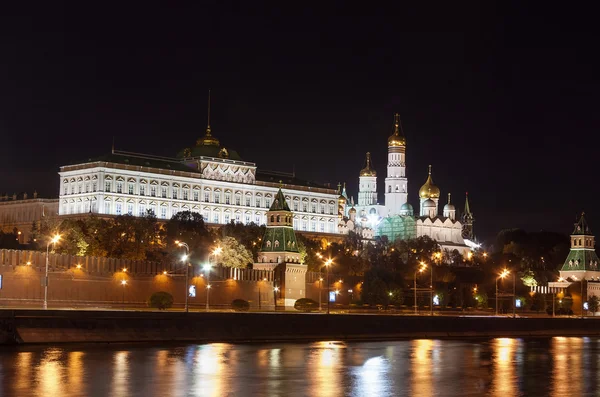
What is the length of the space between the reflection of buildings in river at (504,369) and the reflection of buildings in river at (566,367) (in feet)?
5.40

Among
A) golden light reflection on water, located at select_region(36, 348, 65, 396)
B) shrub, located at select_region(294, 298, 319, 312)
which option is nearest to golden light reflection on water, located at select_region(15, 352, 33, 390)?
golden light reflection on water, located at select_region(36, 348, 65, 396)

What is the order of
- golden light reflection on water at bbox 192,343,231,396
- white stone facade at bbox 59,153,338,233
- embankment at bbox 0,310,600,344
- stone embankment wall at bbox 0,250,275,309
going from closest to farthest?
golden light reflection on water at bbox 192,343,231,396 < embankment at bbox 0,310,600,344 < stone embankment wall at bbox 0,250,275,309 < white stone facade at bbox 59,153,338,233

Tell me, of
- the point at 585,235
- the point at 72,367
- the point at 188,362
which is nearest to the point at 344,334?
the point at 188,362

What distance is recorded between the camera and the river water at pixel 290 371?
133ft

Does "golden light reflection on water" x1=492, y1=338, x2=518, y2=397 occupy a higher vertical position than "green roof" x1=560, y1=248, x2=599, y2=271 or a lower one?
lower

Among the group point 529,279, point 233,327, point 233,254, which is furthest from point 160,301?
point 529,279

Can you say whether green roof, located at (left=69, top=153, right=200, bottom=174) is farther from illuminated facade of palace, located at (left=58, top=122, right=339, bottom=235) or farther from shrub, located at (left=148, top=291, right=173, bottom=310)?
shrub, located at (left=148, top=291, right=173, bottom=310)

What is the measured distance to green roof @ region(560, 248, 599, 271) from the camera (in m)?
147

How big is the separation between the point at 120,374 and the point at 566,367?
2173cm

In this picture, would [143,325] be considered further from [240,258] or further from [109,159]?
[109,159]

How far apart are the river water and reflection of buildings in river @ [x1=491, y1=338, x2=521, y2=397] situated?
0.15 ft

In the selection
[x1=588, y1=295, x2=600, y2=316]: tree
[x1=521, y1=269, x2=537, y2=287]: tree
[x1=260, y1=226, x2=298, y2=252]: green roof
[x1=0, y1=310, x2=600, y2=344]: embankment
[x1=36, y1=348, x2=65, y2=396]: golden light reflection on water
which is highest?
[x1=260, y1=226, x2=298, y2=252]: green roof

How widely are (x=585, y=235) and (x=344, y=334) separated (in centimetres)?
8554

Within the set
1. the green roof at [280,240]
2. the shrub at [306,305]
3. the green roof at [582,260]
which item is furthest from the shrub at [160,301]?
the green roof at [582,260]
